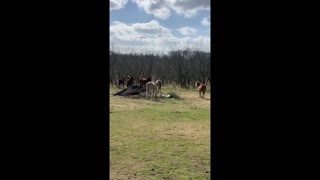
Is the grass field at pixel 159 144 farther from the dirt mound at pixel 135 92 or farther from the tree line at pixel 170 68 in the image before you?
the tree line at pixel 170 68

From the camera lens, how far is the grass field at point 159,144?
3904 millimetres

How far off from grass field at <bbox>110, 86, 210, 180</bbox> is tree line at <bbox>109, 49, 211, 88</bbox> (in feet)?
27.3

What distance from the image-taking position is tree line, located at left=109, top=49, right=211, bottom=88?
58.2ft

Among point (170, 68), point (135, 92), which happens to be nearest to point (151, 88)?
point (135, 92)

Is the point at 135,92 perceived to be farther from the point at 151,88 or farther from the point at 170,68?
the point at 170,68

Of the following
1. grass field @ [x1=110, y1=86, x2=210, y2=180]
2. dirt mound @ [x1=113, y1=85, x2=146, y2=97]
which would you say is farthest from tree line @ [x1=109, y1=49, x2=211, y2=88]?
grass field @ [x1=110, y1=86, x2=210, y2=180]

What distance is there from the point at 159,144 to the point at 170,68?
1384 centimetres

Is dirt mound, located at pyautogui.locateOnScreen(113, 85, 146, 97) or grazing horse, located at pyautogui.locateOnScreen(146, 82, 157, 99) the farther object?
dirt mound, located at pyautogui.locateOnScreen(113, 85, 146, 97)

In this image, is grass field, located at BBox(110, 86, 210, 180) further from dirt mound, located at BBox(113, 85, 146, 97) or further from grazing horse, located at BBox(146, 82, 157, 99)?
dirt mound, located at BBox(113, 85, 146, 97)
